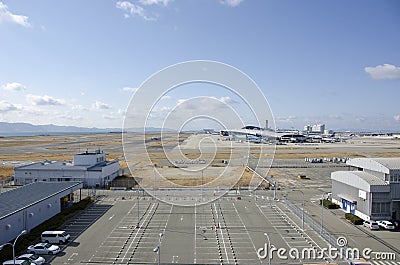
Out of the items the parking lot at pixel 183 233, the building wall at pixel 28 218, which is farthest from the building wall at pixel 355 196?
the building wall at pixel 28 218

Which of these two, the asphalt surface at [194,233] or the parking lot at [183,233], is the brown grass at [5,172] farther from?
the parking lot at [183,233]

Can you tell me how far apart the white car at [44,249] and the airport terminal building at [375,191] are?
1614 centimetres

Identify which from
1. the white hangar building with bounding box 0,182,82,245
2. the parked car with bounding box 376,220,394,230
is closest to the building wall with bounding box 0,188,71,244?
the white hangar building with bounding box 0,182,82,245

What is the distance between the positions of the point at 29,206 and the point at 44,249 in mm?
3567

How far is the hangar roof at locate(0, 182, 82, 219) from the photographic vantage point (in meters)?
15.1

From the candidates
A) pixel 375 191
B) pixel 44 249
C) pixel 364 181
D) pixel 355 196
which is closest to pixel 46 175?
pixel 44 249

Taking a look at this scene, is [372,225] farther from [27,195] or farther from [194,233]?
[27,195]

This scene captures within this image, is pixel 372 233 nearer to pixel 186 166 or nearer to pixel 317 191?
pixel 317 191

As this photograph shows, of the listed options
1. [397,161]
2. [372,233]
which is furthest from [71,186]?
[397,161]

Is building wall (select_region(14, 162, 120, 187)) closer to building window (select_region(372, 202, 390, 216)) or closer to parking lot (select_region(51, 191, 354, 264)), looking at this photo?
parking lot (select_region(51, 191, 354, 264))

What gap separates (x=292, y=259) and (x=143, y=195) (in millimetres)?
14554

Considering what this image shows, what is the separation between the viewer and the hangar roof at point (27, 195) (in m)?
15.1

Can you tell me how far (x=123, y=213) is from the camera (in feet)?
64.4

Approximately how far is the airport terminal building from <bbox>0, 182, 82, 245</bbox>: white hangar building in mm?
18166
